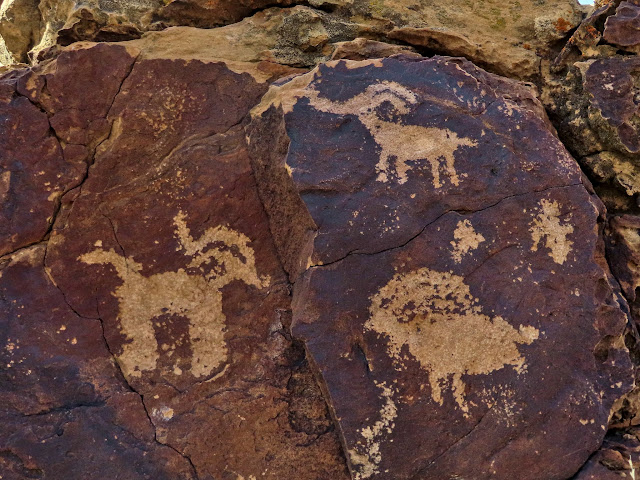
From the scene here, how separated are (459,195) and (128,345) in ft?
4.31

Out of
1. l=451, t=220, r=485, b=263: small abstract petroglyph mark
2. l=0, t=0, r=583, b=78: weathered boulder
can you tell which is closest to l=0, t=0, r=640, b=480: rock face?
l=451, t=220, r=485, b=263: small abstract petroglyph mark

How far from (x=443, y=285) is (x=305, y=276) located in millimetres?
480

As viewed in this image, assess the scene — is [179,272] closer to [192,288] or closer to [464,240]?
[192,288]

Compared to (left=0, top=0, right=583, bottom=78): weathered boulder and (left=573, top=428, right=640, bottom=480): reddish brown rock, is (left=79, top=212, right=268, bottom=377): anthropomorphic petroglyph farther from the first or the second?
(left=573, top=428, right=640, bottom=480): reddish brown rock

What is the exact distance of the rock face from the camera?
78.8 inches

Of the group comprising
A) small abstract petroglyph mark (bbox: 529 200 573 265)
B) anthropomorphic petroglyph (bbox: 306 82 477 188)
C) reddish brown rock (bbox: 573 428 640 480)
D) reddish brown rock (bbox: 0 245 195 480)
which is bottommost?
reddish brown rock (bbox: 573 428 640 480)

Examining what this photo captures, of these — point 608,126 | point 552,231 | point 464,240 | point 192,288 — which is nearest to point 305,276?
point 192,288

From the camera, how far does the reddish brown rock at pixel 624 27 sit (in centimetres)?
250

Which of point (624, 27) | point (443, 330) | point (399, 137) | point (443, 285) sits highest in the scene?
point (624, 27)

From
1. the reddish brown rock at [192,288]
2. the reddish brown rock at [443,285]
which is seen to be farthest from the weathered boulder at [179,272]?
the reddish brown rock at [443,285]

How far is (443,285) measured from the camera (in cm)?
204

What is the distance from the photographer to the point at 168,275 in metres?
2.19

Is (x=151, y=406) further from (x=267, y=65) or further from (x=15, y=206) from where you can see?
(x=267, y=65)

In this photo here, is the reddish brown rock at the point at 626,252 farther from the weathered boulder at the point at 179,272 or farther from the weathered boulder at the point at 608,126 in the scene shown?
the weathered boulder at the point at 179,272
